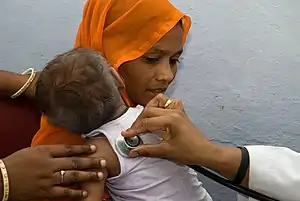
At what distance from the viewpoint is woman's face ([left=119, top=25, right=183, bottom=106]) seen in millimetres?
1812

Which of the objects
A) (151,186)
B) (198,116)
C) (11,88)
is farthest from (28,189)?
(198,116)

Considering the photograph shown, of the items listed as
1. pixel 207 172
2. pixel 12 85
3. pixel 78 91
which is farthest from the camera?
pixel 12 85

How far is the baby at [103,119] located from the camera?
4.95 ft

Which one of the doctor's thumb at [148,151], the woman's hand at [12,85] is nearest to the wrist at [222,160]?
the doctor's thumb at [148,151]

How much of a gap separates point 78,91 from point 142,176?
287mm

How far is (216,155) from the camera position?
1.65m

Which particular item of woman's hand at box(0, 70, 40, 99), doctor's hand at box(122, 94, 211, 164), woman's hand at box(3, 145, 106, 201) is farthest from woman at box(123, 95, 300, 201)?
woman's hand at box(0, 70, 40, 99)

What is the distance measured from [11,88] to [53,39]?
61cm

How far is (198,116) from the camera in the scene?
8.02ft

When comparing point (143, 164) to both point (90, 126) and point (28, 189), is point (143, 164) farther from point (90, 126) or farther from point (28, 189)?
point (28, 189)

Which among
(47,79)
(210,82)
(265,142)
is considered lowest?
(265,142)

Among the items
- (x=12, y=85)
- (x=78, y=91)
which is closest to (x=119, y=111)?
(x=78, y=91)

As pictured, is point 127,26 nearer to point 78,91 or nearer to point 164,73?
point 164,73

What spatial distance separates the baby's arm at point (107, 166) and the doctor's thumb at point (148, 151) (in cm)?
5
